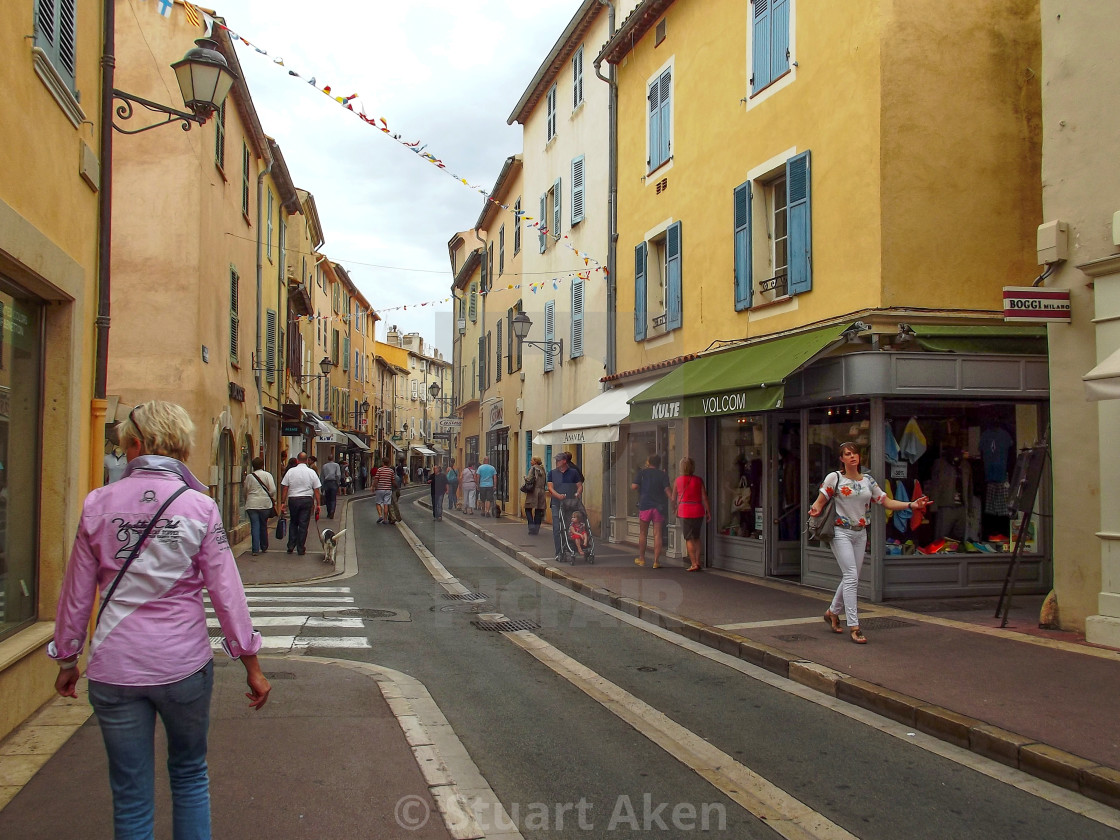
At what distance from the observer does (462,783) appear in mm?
4578

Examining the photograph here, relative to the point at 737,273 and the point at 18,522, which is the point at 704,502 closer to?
the point at 737,273

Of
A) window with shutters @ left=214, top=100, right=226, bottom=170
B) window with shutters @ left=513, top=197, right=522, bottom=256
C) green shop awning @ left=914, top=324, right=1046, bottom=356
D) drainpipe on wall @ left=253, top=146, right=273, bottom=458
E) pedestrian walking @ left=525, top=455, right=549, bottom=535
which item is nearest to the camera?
green shop awning @ left=914, top=324, right=1046, bottom=356

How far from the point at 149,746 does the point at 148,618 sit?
432 millimetres

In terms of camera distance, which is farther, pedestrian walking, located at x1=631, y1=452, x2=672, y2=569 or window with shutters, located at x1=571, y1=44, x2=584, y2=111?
window with shutters, located at x1=571, y1=44, x2=584, y2=111

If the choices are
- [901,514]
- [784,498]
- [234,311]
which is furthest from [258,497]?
[901,514]

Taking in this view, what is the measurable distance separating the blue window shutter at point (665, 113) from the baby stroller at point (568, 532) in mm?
5854

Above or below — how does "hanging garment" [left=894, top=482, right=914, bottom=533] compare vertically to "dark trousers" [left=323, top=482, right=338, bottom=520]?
above

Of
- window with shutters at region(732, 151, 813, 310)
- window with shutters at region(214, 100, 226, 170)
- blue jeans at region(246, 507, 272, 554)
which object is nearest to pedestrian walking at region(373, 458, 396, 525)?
blue jeans at region(246, 507, 272, 554)

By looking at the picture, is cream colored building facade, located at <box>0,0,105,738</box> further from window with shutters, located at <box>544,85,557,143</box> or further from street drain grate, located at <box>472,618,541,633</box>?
window with shutters, located at <box>544,85,557,143</box>

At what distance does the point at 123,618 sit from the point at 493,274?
29.5 metres

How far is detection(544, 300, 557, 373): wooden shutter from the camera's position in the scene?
22909mm

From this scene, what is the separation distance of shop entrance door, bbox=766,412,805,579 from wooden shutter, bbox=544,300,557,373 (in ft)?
35.9

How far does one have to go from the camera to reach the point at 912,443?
10.6m

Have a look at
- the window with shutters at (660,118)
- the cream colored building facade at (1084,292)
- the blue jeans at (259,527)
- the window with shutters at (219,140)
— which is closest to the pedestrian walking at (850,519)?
the cream colored building facade at (1084,292)
